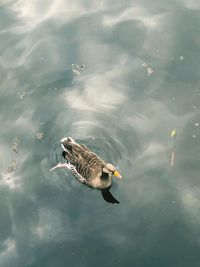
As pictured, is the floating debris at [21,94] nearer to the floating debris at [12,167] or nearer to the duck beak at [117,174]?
the floating debris at [12,167]

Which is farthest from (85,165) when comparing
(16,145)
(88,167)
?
(16,145)

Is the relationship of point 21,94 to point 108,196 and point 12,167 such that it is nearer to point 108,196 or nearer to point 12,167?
point 12,167

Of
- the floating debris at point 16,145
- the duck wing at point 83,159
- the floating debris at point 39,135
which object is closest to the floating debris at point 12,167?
the floating debris at point 16,145

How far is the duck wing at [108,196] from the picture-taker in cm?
1070

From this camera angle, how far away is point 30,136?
1238 centimetres

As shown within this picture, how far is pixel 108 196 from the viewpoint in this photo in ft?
35.6

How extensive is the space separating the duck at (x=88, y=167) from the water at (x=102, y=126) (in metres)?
0.21

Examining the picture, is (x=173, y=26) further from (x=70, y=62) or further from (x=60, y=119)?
(x=60, y=119)


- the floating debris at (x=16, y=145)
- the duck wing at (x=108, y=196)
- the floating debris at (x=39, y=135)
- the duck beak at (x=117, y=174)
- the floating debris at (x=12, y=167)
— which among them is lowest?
the duck wing at (x=108, y=196)

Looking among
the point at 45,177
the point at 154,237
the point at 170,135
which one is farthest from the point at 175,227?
the point at 45,177

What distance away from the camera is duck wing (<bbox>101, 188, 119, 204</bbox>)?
10.7 m

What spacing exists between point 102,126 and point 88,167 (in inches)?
56.0

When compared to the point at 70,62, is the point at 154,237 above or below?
below

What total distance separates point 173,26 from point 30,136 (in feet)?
17.1
